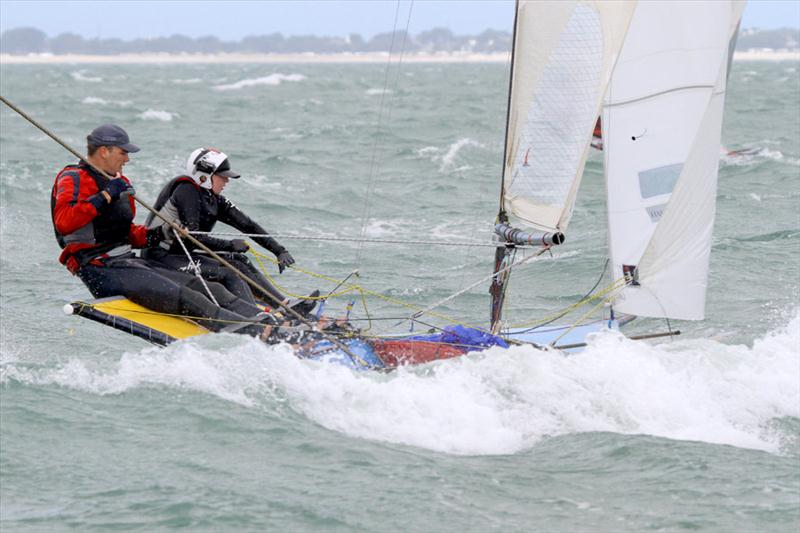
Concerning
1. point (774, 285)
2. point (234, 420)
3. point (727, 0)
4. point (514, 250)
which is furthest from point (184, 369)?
point (774, 285)

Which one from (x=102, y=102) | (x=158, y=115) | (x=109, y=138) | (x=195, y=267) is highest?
(x=109, y=138)

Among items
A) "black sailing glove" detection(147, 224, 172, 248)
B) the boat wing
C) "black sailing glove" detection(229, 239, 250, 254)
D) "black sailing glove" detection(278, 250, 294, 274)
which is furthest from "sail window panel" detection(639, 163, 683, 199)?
"black sailing glove" detection(147, 224, 172, 248)

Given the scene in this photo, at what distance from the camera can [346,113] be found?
38.0 meters

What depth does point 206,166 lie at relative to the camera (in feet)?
25.2

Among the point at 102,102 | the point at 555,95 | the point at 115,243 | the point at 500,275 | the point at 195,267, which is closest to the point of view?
the point at 115,243

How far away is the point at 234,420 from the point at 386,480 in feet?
3.62

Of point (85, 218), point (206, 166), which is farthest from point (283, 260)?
point (85, 218)

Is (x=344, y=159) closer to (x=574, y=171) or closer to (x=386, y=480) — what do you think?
(x=574, y=171)

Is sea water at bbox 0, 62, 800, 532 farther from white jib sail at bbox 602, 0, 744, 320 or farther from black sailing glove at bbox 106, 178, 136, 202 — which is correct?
black sailing glove at bbox 106, 178, 136, 202

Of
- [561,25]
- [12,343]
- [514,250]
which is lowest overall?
[12,343]

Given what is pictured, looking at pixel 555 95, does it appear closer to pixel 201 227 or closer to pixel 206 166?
pixel 206 166

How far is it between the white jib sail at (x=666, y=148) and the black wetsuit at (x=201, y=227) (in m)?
2.34

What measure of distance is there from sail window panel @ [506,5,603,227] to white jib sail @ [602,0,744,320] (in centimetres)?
28

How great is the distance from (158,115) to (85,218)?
28.2m
